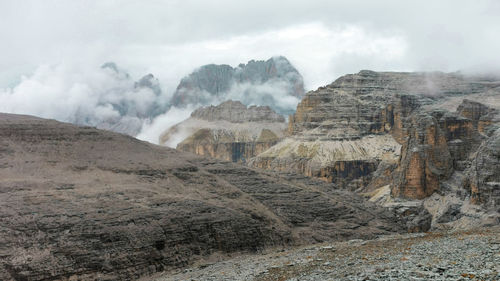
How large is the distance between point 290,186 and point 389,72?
136 metres

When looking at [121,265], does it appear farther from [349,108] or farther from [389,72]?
[389,72]

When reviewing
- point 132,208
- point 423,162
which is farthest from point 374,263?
point 423,162

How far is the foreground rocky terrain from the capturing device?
23.2m

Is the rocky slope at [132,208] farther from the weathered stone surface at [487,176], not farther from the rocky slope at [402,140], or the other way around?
the rocky slope at [402,140]

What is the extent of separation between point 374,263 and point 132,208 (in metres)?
18.9

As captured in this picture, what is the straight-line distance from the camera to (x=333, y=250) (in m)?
37.2

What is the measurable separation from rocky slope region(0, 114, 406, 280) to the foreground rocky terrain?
2.86 meters

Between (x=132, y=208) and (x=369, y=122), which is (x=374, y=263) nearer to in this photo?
(x=132, y=208)

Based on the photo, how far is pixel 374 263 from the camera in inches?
1090

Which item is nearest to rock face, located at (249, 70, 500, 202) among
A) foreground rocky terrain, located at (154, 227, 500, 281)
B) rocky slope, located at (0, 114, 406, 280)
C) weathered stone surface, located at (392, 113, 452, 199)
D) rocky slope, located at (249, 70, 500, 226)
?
rocky slope, located at (249, 70, 500, 226)

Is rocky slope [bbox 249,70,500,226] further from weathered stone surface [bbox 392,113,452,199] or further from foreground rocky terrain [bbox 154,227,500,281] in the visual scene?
foreground rocky terrain [bbox 154,227,500,281]

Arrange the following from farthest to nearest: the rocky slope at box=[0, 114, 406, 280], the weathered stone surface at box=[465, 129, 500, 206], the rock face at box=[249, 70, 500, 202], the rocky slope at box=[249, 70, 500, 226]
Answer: the rock face at box=[249, 70, 500, 202]
the rocky slope at box=[249, 70, 500, 226]
the weathered stone surface at box=[465, 129, 500, 206]
the rocky slope at box=[0, 114, 406, 280]

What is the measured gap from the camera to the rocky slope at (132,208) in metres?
34.6

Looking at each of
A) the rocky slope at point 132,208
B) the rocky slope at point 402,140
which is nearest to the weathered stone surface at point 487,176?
the rocky slope at point 402,140
